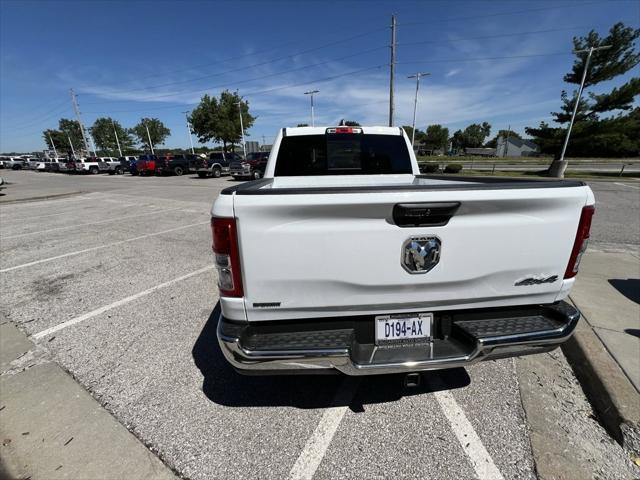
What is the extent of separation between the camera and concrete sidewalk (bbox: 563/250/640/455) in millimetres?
2141

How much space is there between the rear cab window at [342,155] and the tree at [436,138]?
12984 centimetres

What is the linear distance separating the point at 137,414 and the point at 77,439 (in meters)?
0.35

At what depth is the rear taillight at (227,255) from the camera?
1710 millimetres

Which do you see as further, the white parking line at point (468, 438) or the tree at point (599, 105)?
the tree at point (599, 105)

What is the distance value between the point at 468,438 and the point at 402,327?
3.01 feet

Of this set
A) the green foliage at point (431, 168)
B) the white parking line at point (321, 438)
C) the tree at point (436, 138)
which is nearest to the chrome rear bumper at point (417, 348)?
the white parking line at point (321, 438)

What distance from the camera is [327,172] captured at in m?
4.11

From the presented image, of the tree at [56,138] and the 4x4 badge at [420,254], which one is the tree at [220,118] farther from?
the tree at [56,138]

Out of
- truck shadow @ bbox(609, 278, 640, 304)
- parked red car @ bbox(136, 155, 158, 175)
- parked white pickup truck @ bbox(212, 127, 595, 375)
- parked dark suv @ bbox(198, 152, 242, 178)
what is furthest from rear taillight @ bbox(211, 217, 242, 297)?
parked red car @ bbox(136, 155, 158, 175)

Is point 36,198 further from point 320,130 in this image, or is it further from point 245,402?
point 245,402

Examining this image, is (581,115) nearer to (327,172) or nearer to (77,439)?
(327,172)

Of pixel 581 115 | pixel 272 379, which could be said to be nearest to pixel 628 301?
pixel 272 379

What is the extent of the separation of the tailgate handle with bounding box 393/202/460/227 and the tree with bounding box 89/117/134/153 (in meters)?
95.4

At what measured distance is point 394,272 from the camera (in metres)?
1.82
